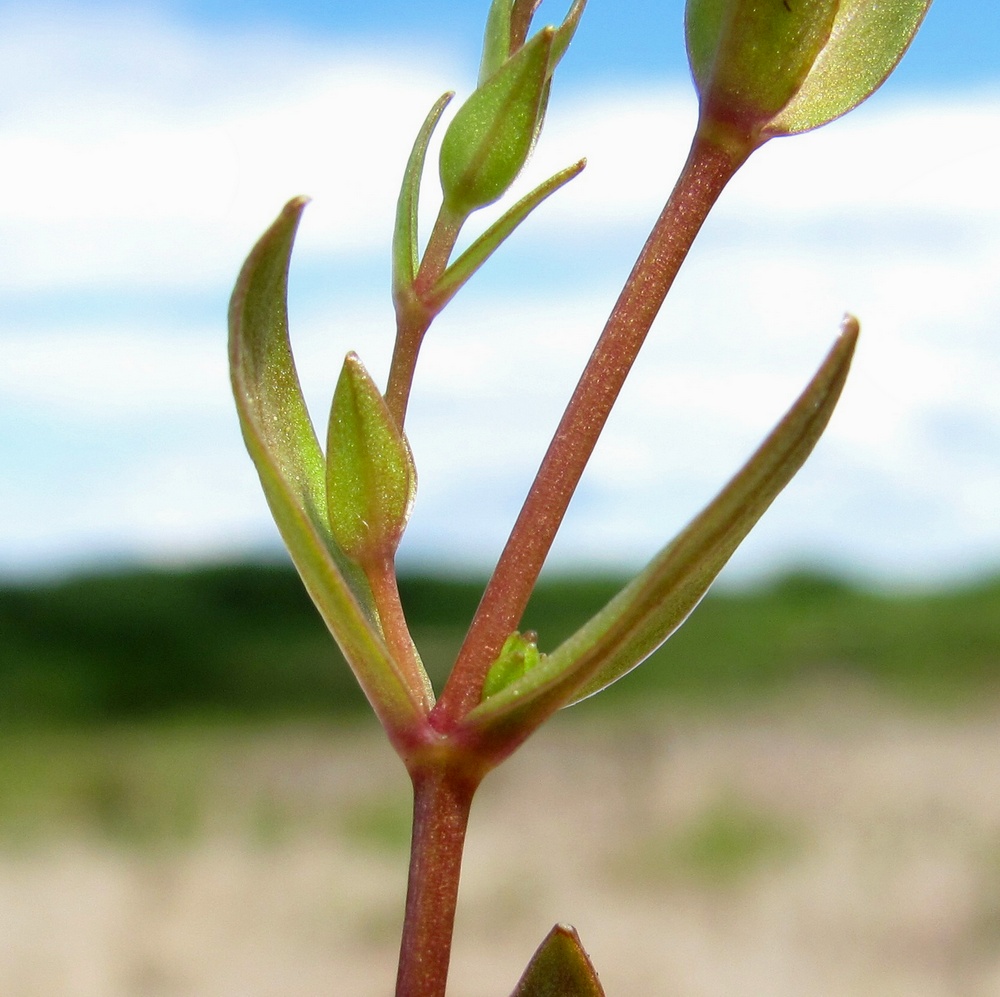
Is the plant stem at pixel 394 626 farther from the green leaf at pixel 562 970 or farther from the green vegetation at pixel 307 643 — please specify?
the green vegetation at pixel 307 643

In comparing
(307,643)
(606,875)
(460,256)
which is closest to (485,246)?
(460,256)

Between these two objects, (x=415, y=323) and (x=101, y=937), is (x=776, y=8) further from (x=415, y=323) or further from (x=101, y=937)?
(x=101, y=937)

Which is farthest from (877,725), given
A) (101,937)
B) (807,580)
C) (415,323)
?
(415,323)

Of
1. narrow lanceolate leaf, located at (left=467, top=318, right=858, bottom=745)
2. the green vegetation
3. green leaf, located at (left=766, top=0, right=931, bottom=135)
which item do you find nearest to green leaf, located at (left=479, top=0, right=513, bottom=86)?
green leaf, located at (left=766, top=0, right=931, bottom=135)

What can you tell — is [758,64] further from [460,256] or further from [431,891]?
[431,891]

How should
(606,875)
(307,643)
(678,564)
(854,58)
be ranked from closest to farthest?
(678,564)
(854,58)
(606,875)
(307,643)

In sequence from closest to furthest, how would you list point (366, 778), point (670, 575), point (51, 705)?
point (670, 575)
point (366, 778)
point (51, 705)
